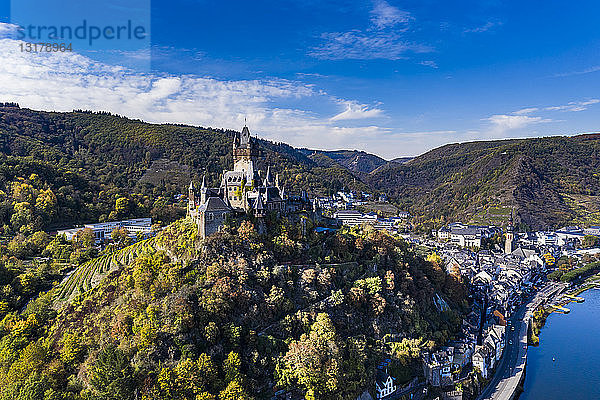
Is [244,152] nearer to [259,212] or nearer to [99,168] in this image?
[259,212]

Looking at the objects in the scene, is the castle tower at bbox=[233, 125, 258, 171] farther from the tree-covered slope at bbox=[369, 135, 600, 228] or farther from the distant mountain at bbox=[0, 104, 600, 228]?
the tree-covered slope at bbox=[369, 135, 600, 228]

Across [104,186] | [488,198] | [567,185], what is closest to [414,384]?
[104,186]

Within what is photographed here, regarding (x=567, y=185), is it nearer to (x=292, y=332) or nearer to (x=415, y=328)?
(x=415, y=328)

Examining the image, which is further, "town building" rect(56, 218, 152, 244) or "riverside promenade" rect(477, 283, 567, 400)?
"town building" rect(56, 218, 152, 244)

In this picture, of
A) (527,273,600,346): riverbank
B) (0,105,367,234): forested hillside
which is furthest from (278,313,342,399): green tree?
(0,105,367,234): forested hillside

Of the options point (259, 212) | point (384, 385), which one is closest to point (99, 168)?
point (259, 212)

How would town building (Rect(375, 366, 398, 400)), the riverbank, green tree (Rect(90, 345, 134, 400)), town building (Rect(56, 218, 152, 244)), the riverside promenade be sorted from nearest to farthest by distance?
green tree (Rect(90, 345, 134, 400)) < town building (Rect(375, 366, 398, 400)) < the riverside promenade < the riverbank < town building (Rect(56, 218, 152, 244))

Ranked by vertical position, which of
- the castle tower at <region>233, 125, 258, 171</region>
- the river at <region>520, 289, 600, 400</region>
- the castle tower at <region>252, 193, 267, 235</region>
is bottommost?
the river at <region>520, 289, 600, 400</region>
